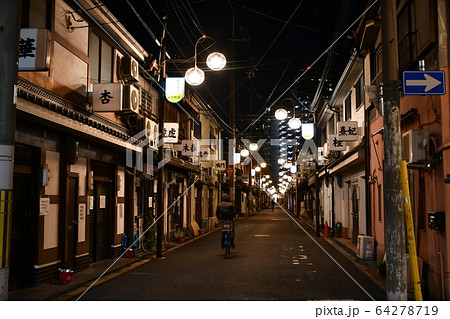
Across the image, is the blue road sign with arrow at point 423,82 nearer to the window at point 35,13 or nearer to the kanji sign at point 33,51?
the kanji sign at point 33,51

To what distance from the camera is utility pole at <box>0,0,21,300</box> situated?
6648 millimetres

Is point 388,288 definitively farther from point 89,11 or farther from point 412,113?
point 89,11

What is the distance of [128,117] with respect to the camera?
1681cm

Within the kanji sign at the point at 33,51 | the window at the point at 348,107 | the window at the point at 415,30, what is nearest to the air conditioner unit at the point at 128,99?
the kanji sign at the point at 33,51

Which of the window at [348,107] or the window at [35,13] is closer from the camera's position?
the window at [35,13]

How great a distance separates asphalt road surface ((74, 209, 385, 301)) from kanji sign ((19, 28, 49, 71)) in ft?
16.7

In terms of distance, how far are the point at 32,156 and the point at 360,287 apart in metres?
8.89

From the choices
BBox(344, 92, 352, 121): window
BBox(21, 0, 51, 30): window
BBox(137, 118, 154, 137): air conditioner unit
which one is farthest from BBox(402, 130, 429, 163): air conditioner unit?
BBox(344, 92, 352, 121): window

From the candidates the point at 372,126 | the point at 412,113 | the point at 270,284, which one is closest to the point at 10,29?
the point at 270,284

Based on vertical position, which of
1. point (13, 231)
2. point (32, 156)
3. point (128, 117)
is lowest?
point (13, 231)

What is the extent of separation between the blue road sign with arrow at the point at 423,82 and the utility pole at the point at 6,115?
684 centimetres

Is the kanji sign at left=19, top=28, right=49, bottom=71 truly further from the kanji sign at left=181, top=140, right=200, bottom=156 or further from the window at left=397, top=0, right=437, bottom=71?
the kanji sign at left=181, top=140, right=200, bottom=156

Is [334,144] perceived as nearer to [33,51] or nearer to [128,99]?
[128,99]

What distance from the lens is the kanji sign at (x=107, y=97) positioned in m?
13.3
